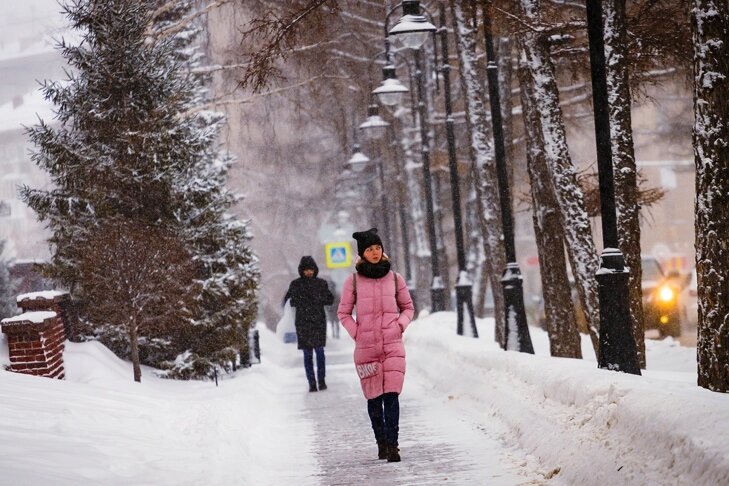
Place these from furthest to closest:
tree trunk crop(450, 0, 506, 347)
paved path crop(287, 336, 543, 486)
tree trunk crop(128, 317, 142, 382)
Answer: tree trunk crop(450, 0, 506, 347), tree trunk crop(128, 317, 142, 382), paved path crop(287, 336, 543, 486)

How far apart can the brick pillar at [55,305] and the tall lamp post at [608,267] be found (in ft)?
22.9

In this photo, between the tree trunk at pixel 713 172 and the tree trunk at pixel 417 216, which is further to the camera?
the tree trunk at pixel 417 216

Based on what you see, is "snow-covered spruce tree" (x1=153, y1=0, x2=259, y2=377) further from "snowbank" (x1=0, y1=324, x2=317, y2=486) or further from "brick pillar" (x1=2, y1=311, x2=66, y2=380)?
"brick pillar" (x1=2, y1=311, x2=66, y2=380)

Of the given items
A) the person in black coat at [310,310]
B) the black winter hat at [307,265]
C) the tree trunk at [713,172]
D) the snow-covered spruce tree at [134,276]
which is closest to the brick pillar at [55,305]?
the snow-covered spruce tree at [134,276]

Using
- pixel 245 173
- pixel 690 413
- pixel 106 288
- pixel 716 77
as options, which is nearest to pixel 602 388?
pixel 690 413

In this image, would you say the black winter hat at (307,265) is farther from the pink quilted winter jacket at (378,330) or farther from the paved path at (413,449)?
the pink quilted winter jacket at (378,330)

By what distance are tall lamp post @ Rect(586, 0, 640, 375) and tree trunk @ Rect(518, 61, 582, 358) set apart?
6.15 m

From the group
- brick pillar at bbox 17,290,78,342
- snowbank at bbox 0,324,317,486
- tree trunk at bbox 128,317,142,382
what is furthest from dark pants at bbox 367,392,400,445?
brick pillar at bbox 17,290,78,342

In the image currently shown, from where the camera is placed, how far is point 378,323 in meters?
9.40

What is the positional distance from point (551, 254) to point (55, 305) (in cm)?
713

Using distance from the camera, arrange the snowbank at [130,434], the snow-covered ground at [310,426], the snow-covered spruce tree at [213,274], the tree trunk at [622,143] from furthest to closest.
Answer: the snow-covered spruce tree at [213,274]
the tree trunk at [622,143]
the snowbank at [130,434]
the snow-covered ground at [310,426]

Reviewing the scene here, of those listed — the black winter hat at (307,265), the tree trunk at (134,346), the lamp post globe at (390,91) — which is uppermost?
the lamp post globe at (390,91)

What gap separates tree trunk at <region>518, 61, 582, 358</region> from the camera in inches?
652

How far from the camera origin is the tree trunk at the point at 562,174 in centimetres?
1530
